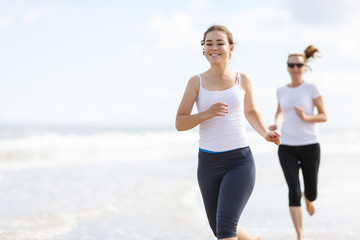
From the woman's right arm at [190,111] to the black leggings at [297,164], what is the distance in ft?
8.10

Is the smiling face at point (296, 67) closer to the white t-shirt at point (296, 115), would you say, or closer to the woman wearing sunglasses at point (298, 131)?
the woman wearing sunglasses at point (298, 131)

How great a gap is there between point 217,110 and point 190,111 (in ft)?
1.13

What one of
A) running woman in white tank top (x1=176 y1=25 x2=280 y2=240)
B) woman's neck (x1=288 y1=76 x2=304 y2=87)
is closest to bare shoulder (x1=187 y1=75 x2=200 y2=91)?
running woman in white tank top (x1=176 y1=25 x2=280 y2=240)

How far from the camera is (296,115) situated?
588 centimetres

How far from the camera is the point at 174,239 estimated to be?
6.29m

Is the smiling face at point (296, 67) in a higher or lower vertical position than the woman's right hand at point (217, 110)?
higher

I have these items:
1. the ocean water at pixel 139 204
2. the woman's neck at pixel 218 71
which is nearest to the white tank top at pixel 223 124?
the woman's neck at pixel 218 71

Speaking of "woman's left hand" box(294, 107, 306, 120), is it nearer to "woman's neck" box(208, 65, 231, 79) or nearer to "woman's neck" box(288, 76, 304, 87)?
"woman's neck" box(288, 76, 304, 87)

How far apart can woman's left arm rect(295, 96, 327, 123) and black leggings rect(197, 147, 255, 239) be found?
2.11 m

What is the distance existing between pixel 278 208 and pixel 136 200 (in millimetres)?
2694

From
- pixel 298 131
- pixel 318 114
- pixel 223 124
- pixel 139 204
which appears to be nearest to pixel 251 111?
pixel 223 124

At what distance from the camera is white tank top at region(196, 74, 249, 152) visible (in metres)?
3.69

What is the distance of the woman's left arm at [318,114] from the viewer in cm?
567

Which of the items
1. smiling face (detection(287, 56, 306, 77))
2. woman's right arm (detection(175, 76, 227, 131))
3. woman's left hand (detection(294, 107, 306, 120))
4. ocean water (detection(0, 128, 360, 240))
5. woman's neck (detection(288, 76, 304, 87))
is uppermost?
smiling face (detection(287, 56, 306, 77))
